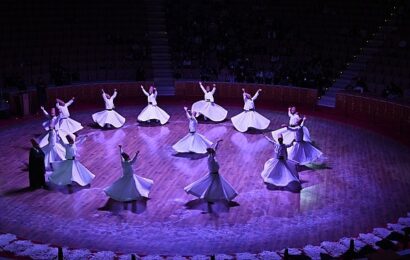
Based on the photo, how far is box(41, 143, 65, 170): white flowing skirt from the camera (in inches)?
567

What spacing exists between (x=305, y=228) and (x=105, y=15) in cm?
2055

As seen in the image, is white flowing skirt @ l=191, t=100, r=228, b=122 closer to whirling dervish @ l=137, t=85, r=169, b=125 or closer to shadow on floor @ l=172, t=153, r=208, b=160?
whirling dervish @ l=137, t=85, r=169, b=125

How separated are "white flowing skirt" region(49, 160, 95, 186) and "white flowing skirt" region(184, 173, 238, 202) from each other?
2.86 meters

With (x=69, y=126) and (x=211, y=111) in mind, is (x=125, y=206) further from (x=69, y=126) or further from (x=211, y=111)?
(x=211, y=111)

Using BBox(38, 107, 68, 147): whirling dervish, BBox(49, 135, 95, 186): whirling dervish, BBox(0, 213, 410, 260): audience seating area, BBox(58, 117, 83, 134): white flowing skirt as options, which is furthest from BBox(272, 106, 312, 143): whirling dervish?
BBox(58, 117, 83, 134): white flowing skirt

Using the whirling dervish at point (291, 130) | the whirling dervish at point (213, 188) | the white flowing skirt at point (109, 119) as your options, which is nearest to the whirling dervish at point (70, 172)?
the whirling dervish at point (213, 188)

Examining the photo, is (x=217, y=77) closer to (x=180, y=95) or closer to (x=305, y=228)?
(x=180, y=95)

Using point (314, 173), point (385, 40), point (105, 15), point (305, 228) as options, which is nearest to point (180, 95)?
point (105, 15)

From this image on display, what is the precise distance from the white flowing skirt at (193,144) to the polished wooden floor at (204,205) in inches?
13.0

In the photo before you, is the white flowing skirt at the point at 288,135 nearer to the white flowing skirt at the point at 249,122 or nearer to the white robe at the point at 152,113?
the white flowing skirt at the point at 249,122

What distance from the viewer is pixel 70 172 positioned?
13078 millimetres

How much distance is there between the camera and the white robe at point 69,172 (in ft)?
42.8

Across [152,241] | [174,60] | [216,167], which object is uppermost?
[174,60]

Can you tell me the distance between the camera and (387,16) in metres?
26.5
